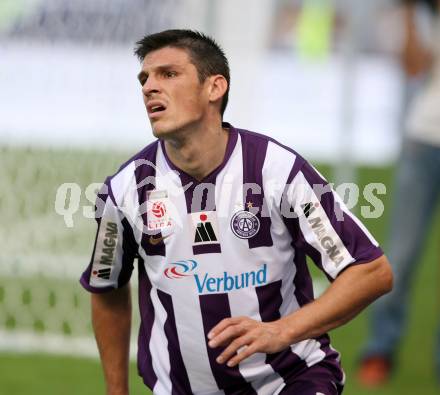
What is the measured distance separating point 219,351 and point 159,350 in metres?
0.22

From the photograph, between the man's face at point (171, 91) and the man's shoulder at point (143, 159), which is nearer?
the man's face at point (171, 91)

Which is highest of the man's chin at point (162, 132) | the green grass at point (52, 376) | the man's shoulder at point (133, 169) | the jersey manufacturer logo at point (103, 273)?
the man's chin at point (162, 132)

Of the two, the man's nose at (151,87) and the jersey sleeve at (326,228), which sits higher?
the man's nose at (151,87)

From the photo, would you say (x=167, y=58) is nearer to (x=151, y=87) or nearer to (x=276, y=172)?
(x=151, y=87)

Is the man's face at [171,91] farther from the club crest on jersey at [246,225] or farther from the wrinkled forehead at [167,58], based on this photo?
the club crest on jersey at [246,225]

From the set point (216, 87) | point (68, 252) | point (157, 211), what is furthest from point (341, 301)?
point (68, 252)

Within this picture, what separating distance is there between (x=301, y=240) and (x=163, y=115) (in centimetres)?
54

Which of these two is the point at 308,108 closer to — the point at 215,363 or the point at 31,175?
the point at 31,175

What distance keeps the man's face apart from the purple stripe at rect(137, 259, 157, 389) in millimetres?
507

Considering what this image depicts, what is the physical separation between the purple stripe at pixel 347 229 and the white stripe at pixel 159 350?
0.59 meters

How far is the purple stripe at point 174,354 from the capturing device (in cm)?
381

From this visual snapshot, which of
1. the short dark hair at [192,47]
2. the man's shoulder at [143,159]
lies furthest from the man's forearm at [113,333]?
the short dark hair at [192,47]

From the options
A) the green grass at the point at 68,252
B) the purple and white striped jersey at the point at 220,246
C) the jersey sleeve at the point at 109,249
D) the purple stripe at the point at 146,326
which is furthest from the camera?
the green grass at the point at 68,252

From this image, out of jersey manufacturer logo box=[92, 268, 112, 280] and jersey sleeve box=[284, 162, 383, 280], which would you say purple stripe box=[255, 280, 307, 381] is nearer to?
jersey sleeve box=[284, 162, 383, 280]
